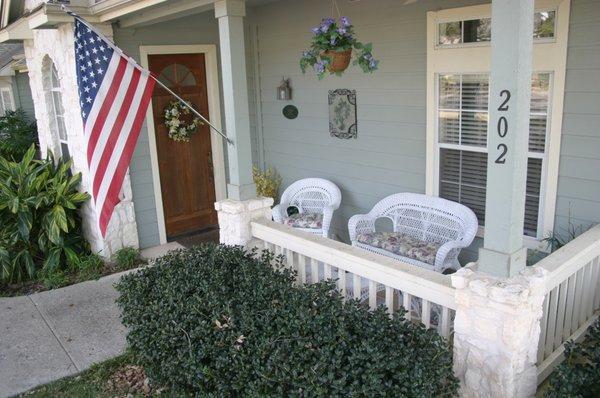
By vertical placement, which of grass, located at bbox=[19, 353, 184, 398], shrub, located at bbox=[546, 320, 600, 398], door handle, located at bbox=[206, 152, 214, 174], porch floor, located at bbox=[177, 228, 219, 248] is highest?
door handle, located at bbox=[206, 152, 214, 174]

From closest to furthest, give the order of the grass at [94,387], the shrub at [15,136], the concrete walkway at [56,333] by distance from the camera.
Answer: the grass at [94,387], the concrete walkway at [56,333], the shrub at [15,136]

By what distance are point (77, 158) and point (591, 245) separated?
5.07 m

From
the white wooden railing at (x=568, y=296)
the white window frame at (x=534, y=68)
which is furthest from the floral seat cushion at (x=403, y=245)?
the white wooden railing at (x=568, y=296)

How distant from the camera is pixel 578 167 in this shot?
376 centimetres

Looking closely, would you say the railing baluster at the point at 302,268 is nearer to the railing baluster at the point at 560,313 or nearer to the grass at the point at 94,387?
the grass at the point at 94,387

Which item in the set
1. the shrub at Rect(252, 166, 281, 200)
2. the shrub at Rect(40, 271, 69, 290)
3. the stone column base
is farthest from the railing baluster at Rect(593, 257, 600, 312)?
the shrub at Rect(40, 271, 69, 290)

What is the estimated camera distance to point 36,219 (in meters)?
5.93

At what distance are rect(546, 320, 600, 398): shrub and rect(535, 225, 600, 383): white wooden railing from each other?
9.2 inches

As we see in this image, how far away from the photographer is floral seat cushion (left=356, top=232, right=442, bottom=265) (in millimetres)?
4141

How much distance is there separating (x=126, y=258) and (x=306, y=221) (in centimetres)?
202

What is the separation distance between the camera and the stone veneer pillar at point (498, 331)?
252 centimetres

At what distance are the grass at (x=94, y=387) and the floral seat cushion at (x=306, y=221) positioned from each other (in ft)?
6.81

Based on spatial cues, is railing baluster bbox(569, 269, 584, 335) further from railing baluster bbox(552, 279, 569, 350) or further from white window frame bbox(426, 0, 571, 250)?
white window frame bbox(426, 0, 571, 250)

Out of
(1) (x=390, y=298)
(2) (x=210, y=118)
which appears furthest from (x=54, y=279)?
(1) (x=390, y=298)
